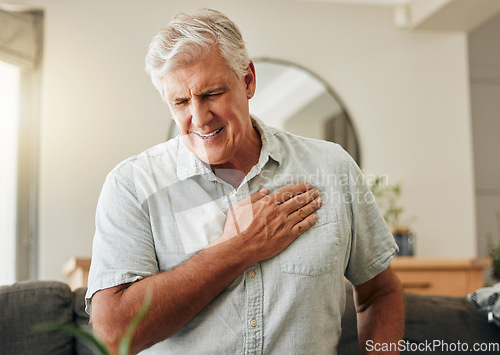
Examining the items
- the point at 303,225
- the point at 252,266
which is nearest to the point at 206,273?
the point at 252,266

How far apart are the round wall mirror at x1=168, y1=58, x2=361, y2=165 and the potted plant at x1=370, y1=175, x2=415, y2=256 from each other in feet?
0.75

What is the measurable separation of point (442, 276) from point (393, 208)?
2.21 feet

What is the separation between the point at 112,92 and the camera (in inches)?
126

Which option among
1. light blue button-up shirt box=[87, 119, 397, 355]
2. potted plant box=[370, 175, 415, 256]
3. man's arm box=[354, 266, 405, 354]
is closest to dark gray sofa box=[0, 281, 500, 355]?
man's arm box=[354, 266, 405, 354]

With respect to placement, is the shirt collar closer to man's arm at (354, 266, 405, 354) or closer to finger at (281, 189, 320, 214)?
finger at (281, 189, 320, 214)

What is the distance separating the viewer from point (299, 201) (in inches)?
48.5

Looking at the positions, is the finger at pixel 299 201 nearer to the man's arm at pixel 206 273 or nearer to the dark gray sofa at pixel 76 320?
the man's arm at pixel 206 273

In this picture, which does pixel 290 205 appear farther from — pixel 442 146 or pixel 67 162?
pixel 442 146

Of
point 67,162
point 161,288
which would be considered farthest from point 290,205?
point 67,162

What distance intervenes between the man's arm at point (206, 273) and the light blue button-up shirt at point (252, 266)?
23mm

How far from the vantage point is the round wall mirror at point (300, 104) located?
322cm

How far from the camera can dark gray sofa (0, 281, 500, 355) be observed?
50.9 inches

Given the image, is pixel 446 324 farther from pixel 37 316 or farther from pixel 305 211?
pixel 37 316

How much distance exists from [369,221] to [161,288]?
49 centimetres
